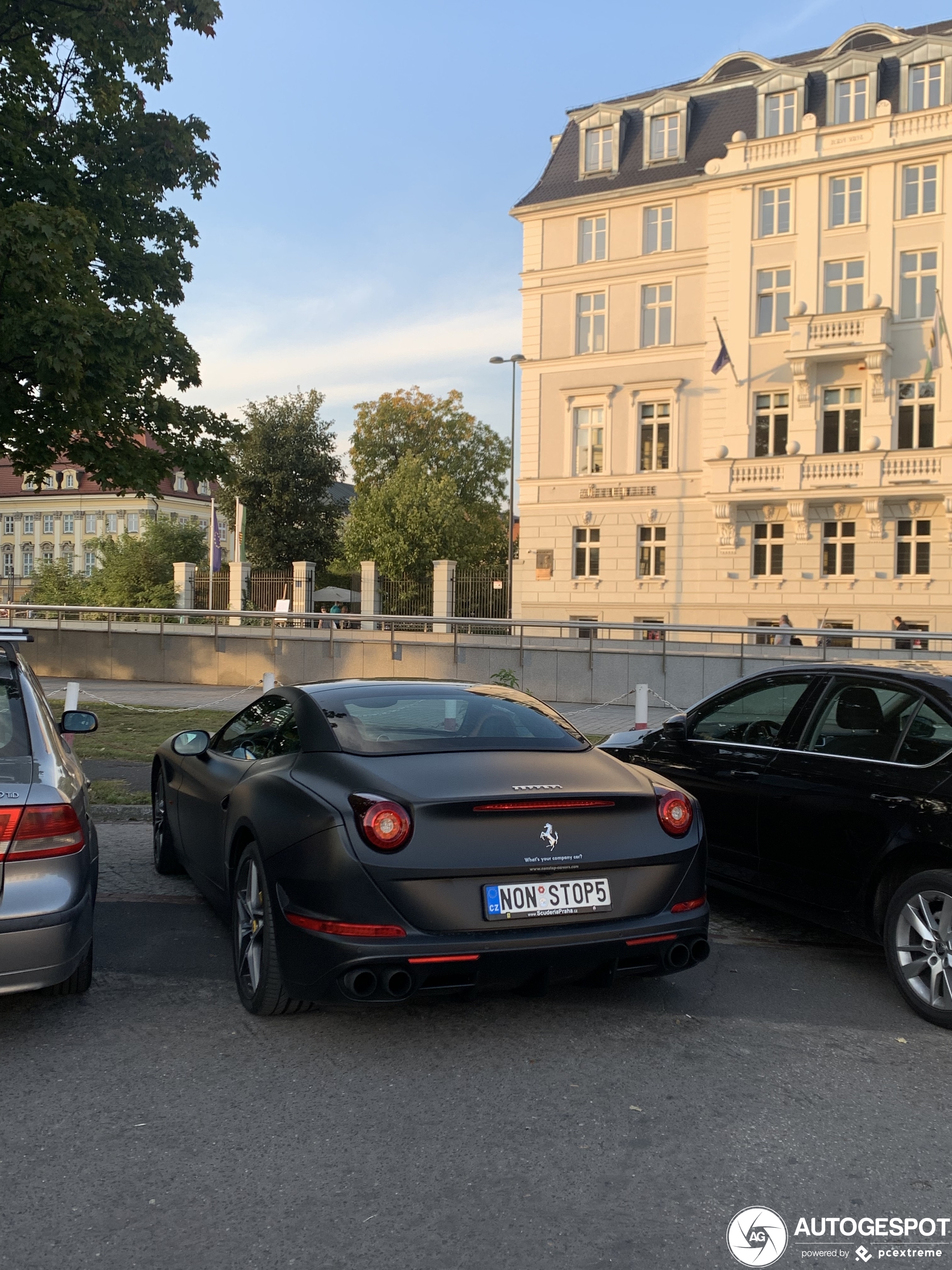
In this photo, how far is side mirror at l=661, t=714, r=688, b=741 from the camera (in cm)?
654

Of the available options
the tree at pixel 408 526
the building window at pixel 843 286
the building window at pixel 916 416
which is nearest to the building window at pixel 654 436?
the building window at pixel 843 286

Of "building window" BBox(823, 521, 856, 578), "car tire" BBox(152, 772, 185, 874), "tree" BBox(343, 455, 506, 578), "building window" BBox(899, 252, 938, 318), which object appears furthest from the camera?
"tree" BBox(343, 455, 506, 578)

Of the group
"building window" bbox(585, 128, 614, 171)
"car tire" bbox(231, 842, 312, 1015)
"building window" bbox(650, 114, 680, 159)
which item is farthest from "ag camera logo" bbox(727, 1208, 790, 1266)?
"building window" bbox(585, 128, 614, 171)

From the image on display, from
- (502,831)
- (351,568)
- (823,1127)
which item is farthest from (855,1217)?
(351,568)

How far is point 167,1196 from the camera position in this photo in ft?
9.98

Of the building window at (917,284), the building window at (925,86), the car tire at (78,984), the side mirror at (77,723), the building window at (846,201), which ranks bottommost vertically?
the car tire at (78,984)

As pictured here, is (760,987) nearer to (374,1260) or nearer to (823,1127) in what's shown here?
(823,1127)

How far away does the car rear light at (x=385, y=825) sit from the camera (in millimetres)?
4004

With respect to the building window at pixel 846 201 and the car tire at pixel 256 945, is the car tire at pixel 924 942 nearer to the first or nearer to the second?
the car tire at pixel 256 945

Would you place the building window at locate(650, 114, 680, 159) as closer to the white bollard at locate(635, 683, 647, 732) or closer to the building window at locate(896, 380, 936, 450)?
the building window at locate(896, 380, 936, 450)

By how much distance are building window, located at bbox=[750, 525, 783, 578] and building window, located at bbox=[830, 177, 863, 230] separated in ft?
31.4

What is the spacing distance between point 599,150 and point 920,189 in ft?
37.8

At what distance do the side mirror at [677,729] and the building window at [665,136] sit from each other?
121 ft

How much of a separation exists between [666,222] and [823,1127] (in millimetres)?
39109
